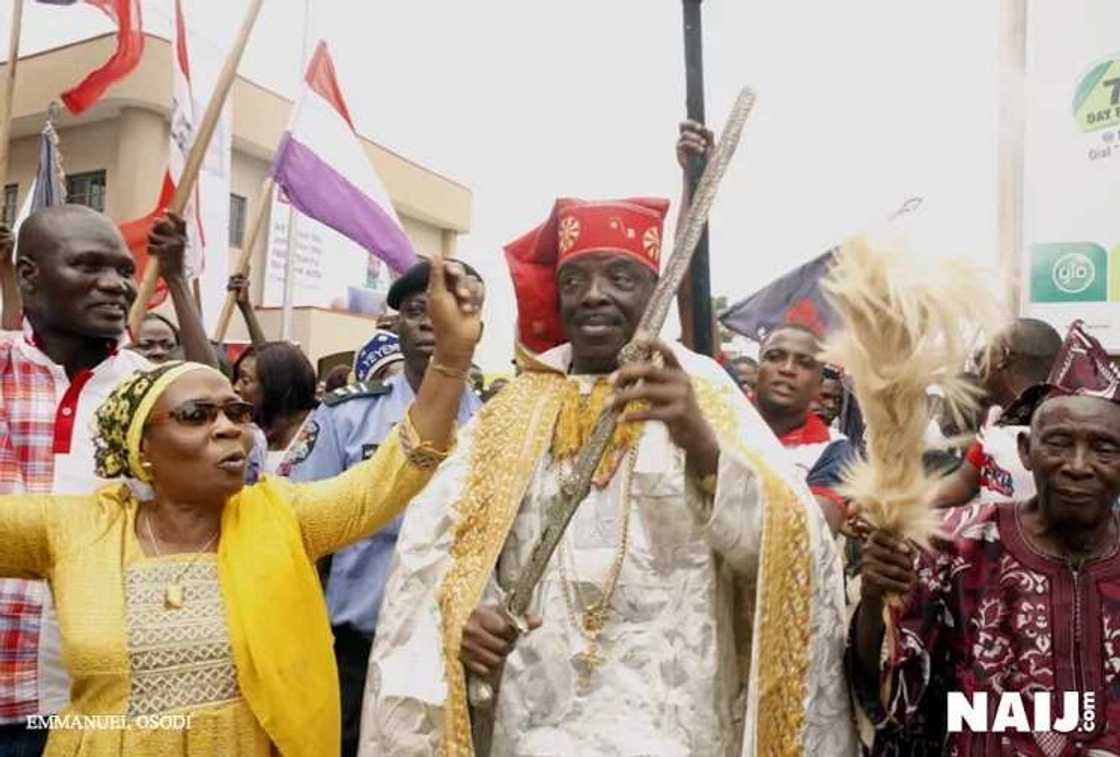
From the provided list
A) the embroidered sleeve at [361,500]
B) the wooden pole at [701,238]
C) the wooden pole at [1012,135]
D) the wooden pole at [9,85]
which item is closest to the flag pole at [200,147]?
the wooden pole at [9,85]

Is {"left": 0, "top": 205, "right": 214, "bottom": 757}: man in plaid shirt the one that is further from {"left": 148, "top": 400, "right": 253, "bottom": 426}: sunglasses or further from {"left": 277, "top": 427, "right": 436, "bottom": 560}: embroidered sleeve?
{"left": 277, "top": 427, "right": 436, "bottom": 560}: embroidered sleeve

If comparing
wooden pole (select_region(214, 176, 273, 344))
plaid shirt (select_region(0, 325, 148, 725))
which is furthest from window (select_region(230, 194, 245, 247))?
plaid shirt (select_region(0, 325, 148, 725))

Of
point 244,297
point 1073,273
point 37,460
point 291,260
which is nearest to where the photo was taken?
point 37,460

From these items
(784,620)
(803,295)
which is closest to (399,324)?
(784,620)

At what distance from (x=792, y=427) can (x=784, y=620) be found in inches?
73.3

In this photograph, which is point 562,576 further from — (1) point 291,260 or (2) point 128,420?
(1) point 291,260

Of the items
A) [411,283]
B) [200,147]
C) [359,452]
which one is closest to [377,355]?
[411,283]

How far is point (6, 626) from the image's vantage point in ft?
9.23

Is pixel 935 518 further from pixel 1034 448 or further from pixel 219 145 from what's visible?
pixel 219 145

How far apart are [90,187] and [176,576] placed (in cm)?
1716

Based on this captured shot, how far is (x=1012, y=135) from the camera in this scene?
263 inches

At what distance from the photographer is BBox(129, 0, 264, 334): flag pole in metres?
4.21

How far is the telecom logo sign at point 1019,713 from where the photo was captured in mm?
2592

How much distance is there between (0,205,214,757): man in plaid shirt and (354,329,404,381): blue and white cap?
189cm
